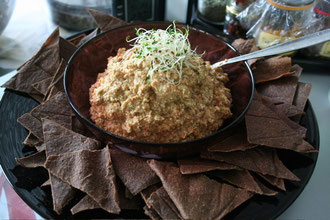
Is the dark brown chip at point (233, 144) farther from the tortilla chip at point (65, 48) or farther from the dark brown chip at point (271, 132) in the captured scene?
the tortilla chip at point (65, 48)

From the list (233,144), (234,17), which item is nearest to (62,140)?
(233,144)

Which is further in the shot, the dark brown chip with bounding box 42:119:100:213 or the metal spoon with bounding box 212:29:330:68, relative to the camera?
the metal spoon with bounding box 212:29:330:68

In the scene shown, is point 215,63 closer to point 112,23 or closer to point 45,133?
point 112,23

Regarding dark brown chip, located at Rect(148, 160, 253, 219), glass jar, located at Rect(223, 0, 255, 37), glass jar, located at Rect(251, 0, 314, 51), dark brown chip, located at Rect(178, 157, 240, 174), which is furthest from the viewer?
glass jar, located at Rect(223, 0, 255, 37)

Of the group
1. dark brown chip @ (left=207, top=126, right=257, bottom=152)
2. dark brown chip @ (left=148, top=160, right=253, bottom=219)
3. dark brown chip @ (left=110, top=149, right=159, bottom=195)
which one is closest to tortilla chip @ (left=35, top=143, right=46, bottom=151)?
dark brown chip @ (left=110, top=149, right=159, bottom=195)

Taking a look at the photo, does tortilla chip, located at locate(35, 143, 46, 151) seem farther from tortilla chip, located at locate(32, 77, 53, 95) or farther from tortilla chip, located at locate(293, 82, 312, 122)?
tortilla chip, located at locate(293, 82, 312, 122)

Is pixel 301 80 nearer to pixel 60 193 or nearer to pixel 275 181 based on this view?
pixel 275 181

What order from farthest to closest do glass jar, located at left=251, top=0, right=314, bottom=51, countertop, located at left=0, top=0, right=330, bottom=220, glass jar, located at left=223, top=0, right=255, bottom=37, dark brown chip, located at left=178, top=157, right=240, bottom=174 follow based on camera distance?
glass jar, located at left=223, top=0, right=255, bottom=37, glass jar, located at left=251, top=0, right=314, bottom=51, countertop, located at left=0, top=0, right=330, bottom=220, dark brown chip, located at left=178, top=157, right=240, bottom=174

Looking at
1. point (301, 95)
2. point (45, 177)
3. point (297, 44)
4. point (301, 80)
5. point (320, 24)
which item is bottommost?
point (301, 80)
